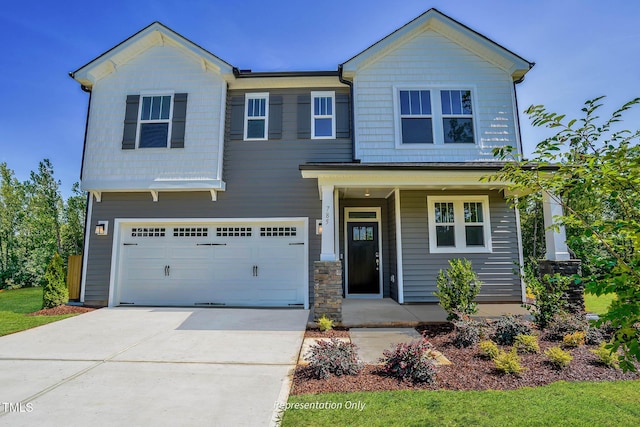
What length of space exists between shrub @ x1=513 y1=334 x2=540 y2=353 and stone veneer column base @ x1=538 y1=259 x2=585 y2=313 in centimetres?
249

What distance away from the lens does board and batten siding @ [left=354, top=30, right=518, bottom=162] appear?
27.0ft

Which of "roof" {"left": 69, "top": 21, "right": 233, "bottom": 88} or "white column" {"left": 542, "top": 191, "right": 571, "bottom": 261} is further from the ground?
"roof" {"left": 69, "top": 21, "right": 233, "bottom": 88}

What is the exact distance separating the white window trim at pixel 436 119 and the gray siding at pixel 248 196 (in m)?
1.44

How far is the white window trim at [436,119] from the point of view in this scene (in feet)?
27.0

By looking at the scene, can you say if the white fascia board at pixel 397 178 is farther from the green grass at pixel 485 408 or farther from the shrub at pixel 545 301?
the green grass at pixel 485 408

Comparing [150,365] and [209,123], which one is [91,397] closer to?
[150,365]

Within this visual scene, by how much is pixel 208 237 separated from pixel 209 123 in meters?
3.16

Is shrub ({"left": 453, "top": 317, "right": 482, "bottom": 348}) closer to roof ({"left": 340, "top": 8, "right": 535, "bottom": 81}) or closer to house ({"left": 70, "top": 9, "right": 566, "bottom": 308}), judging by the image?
house ({"left": 70, "top": 9, "right": 566, "bottom": 308})

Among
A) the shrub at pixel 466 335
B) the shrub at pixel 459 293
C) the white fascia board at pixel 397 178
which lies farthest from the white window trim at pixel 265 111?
the shrub at pixel 466 335

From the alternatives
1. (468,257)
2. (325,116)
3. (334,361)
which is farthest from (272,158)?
(334,361)

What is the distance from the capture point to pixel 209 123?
8516 millimetres

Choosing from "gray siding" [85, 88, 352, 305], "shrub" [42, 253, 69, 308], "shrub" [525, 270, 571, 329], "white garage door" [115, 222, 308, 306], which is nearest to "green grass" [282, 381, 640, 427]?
"shrub" [525, 270, 571, 329]

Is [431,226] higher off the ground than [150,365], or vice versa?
[431,226]

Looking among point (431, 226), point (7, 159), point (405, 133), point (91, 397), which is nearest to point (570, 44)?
point (405, 133)
